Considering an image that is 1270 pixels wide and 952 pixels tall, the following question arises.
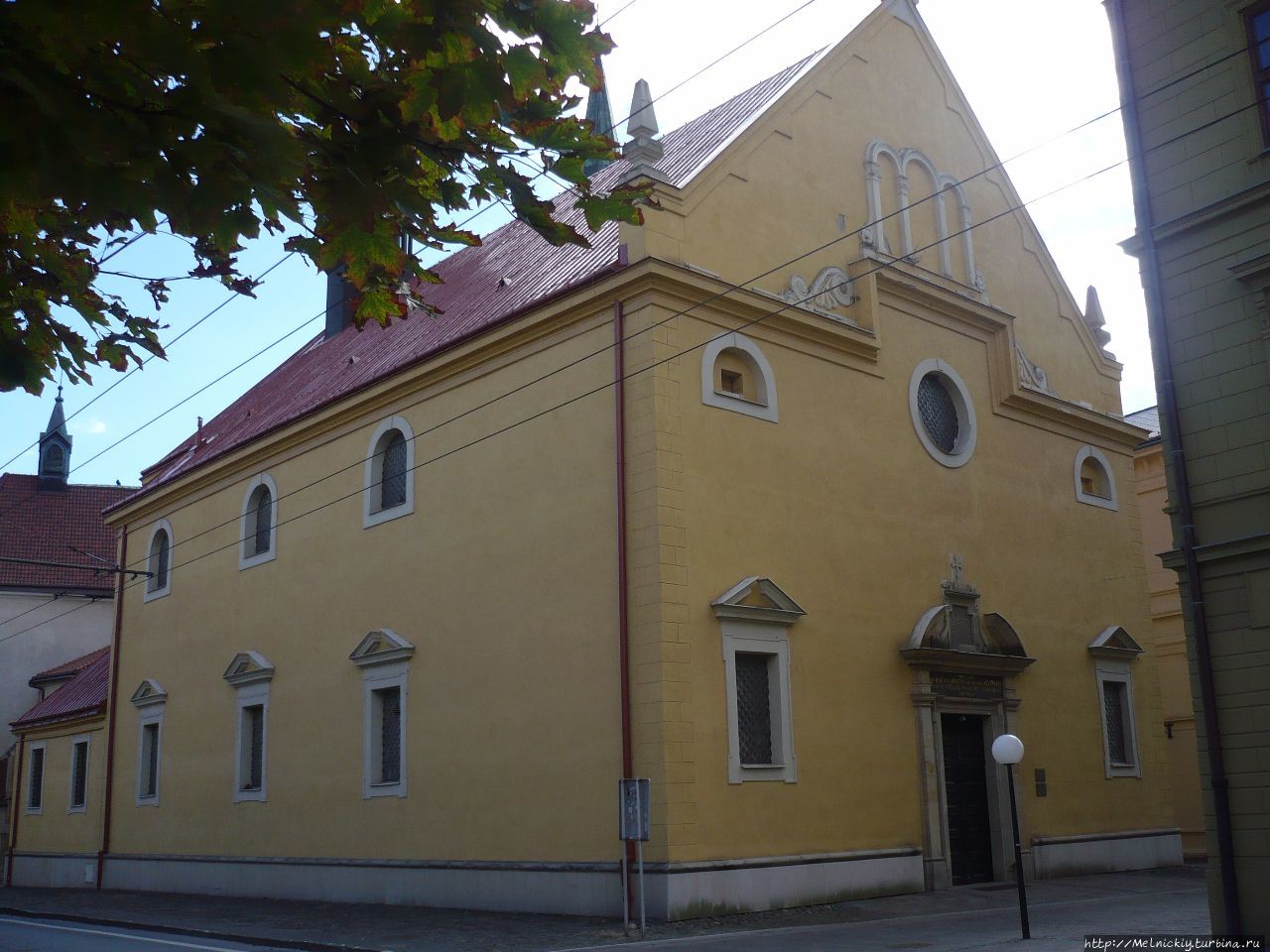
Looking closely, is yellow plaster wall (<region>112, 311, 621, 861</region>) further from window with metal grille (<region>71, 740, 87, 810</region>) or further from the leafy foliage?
the leafy foliage

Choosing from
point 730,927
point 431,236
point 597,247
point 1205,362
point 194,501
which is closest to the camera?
point 431,236

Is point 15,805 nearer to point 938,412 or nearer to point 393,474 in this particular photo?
point 393,474

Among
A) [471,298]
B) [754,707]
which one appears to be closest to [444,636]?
[754,707]

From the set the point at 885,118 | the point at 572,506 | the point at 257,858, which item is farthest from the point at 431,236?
the point at 257,858

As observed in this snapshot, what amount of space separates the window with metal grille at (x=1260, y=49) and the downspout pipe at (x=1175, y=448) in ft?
4.01

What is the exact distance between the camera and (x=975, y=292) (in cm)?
2347

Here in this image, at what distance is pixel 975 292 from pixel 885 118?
3477mm

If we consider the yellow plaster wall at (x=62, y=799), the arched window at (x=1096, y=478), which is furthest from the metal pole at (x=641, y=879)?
the yellow plaster wall at (x=62, y=799)

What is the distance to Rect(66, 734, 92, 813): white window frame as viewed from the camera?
30422mm

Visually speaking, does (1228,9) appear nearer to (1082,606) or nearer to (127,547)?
(1082,606)

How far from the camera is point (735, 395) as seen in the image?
18672mm

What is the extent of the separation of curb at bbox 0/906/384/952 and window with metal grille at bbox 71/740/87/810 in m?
6.85

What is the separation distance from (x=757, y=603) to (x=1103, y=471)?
1110 centimetres

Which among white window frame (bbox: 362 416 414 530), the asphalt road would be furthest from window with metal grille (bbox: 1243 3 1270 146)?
the asphalt road
